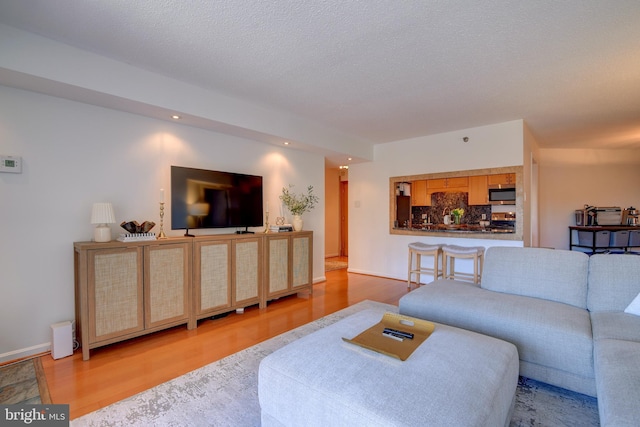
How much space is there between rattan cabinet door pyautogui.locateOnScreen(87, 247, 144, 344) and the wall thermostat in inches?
35.5

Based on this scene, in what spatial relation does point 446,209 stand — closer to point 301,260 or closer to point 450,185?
point 450,185

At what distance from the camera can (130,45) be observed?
7.54 feet

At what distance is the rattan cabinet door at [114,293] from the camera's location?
95.9 inches

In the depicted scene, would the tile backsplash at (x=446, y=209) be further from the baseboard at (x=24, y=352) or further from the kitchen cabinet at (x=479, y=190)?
the baseboard at (x=24, y=352)

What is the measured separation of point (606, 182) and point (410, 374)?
8318 millimetres

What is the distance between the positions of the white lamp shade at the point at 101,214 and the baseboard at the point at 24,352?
1.14 meters

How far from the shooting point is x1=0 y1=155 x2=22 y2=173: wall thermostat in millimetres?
2344

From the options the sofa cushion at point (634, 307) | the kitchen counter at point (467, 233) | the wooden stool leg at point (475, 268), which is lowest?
the wooden stool leg at point (475, 268)

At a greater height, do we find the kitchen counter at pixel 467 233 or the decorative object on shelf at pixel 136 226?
the decorative object on shelf at pixel 136 226

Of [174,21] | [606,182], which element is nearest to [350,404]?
[174,21]

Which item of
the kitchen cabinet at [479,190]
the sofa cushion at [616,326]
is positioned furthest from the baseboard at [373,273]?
the sofa cushion at [616,326]

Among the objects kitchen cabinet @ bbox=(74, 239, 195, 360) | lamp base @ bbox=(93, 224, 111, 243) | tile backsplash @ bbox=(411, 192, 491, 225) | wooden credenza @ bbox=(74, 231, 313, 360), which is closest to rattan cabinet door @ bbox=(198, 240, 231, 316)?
wooden credenza @ bbox=(74, 231, 313, 360)

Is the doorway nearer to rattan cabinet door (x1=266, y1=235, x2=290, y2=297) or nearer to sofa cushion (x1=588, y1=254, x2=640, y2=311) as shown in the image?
rattan cabinet door (x1=266, y1=235, x2=290, y2=297)

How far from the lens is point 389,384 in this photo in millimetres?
1249
